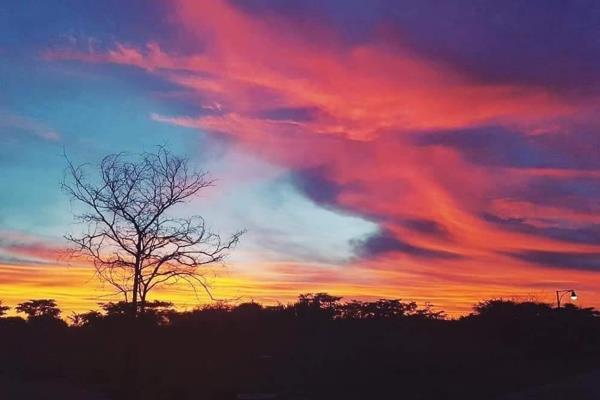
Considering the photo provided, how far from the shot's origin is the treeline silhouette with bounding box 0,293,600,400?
28.0 metres

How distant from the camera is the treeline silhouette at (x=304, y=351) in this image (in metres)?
28.0

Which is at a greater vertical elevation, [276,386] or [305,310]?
[305,310]

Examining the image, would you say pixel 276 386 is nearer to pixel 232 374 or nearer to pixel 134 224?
pixel 232 374

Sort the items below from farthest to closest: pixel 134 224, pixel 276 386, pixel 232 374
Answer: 1. pixel 232 374
2. pixel 276 386
3. pixel 134 224

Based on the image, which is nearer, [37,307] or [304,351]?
[304,351]

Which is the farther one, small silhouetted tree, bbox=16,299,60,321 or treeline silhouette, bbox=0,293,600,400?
small silhouetted tree, bbox=16,299,60,321

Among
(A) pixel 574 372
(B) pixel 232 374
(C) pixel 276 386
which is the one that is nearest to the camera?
(C) pixel 276 386

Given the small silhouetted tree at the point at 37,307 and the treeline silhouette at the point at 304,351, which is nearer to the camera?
the treeline silhouette at the point at 304,351

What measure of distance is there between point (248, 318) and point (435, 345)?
1035cm

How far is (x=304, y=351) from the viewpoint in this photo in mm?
35781

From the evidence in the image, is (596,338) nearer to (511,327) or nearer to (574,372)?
(511,327)

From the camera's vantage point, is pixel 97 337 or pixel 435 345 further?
pixel 97 337

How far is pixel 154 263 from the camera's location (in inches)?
795

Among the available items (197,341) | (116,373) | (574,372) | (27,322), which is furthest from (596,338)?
(27,322)
